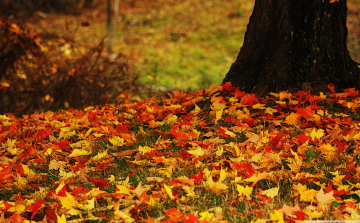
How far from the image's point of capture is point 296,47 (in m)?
3.54

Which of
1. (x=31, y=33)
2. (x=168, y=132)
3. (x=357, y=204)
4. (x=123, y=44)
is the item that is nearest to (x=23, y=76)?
(x=31, y=33)

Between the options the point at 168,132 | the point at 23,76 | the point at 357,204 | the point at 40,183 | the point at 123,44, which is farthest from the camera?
the point at 123,44

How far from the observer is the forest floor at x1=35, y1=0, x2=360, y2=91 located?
11.0 m

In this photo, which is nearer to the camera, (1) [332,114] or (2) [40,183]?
(2) [40,183]

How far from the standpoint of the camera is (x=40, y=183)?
2.46 m

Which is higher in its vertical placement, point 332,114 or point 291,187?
point 332,114

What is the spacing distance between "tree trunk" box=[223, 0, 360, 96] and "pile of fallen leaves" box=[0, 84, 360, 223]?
0.20 metres

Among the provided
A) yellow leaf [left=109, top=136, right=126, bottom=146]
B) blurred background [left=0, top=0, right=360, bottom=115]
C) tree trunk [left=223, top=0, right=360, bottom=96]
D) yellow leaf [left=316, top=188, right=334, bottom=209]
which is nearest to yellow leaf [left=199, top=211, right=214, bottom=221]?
yellow leaf [left=316, top=188, right=334, bottom=209]

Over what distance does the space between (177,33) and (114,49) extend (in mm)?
2998

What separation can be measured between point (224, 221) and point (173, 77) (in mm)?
8799

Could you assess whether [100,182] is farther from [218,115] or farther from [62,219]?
[218,115]

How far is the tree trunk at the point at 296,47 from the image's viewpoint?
11.5 ft

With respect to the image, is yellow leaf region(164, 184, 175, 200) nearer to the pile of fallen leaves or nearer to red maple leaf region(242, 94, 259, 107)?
the pile of fallen leaves

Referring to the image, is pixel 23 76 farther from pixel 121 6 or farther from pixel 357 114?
pixel 121 6
